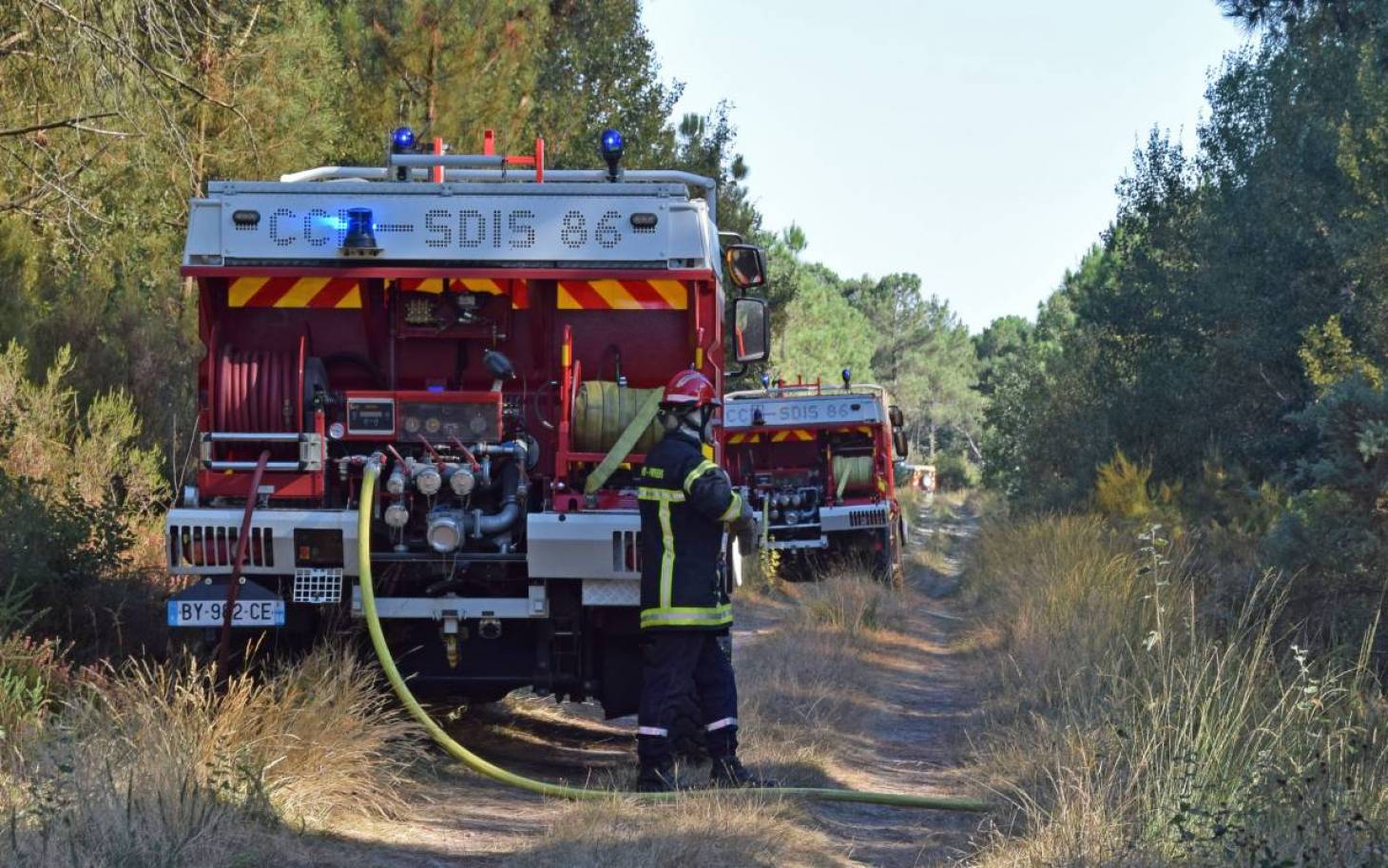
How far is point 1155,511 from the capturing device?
19422mm

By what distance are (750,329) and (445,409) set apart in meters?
→ 2.17

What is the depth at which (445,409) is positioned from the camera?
8.45 metres

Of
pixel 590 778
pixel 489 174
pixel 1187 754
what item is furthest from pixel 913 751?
pixel 489 174

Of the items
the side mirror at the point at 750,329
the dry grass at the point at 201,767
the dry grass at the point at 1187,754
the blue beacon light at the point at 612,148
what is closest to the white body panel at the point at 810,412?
the dry grass at the point at 1187,754

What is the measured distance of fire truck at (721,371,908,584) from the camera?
19547mm

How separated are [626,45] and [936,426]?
7957 centimetres

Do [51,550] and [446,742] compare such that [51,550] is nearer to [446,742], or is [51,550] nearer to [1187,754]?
[446,742]

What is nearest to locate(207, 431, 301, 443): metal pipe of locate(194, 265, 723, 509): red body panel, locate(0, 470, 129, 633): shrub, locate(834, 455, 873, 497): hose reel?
locate(194, 265, 723, 509): red body panel

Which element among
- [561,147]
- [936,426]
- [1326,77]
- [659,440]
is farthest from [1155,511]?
[936,426]

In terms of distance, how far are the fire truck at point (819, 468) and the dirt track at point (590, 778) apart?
5336 millimetres

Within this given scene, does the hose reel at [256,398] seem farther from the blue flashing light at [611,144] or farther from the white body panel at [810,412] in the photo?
the white body panel at [810,412]

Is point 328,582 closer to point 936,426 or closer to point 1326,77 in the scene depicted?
point 1326,77

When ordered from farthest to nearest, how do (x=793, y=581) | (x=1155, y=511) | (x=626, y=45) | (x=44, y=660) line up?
(x=626, y=45), (x=793, y=581), (x=1155, y=511), (x=44, y=660)

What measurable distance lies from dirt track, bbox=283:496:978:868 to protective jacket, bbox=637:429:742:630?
0.99 m
